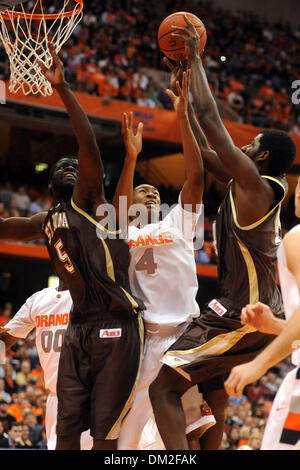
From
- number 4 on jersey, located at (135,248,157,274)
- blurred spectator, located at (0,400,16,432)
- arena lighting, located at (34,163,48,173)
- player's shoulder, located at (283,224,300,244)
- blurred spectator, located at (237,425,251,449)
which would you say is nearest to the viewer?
player's shoulder, located at (283,224,300,244)

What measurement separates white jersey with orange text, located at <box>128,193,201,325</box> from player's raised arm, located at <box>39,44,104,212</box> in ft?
2.41

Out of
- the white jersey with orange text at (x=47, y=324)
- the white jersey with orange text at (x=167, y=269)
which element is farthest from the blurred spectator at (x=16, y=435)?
the white jersey with orange text at (x=167, y=269)

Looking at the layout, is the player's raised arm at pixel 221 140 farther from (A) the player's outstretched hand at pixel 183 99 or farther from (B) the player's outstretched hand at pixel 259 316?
(B) the player's outstretched hand at pixel 259 316

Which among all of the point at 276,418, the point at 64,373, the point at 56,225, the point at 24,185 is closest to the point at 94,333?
the point at 64,373

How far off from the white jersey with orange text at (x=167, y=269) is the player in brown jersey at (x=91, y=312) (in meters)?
0.30

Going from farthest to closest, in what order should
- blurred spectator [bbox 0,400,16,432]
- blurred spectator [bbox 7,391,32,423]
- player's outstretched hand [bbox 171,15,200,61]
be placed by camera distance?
blurred spectator [bbox 7,391,32,423], blurred spectator [bbox 0,400,16,432], player's outstretched hand [bbox 171,15,200,61]

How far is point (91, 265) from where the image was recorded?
429 centimetres

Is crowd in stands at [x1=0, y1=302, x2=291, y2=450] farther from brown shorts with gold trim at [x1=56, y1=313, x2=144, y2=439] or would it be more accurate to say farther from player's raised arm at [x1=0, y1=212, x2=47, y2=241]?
brown shorts with gold trim at [x1=56, y1=313, x2=144, y2=439]

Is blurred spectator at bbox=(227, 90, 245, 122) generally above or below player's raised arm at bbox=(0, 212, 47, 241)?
above

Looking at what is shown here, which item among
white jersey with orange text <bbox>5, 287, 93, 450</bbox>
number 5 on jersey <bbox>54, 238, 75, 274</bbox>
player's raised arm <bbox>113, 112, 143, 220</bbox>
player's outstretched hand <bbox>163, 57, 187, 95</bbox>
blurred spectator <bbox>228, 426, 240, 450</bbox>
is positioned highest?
player's outstretched hand <bbox>163, 57, 187, 95</bbox>

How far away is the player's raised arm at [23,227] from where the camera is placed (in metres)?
5.06

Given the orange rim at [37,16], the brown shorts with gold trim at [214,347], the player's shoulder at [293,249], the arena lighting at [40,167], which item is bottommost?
the brown shorts with gold trim at [214,347]

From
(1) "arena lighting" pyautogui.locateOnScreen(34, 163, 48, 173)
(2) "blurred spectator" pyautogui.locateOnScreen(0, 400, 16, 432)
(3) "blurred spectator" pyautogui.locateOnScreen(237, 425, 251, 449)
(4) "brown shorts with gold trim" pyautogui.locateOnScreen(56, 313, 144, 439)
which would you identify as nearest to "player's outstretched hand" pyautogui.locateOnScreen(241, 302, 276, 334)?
(4) "brown shorts with gold trim" pyautogui.locateOnScreen(56, 313, 144, 439)

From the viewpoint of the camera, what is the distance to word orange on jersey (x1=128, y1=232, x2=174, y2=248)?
4.77 meters
